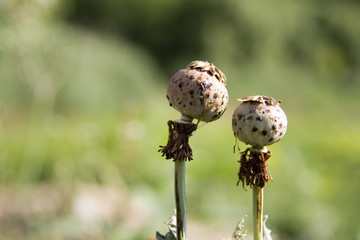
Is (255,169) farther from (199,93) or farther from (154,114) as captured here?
(154,114)

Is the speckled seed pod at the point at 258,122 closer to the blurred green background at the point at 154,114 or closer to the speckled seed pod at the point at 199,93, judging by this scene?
the speckled seed pod at the point at 199,93

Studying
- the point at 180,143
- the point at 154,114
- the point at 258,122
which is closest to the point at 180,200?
the point at 180,143

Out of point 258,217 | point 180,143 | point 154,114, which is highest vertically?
point 154,114

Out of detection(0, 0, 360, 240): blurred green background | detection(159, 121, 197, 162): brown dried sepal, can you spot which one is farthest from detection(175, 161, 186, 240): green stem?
detection(0, 0, 360, 240): blurred green background

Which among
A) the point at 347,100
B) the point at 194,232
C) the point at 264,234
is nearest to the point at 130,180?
the point at 194,232

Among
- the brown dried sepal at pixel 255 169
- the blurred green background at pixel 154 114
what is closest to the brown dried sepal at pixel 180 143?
the brown dried sepal at pixel 255 169

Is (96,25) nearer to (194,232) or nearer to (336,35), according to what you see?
(336,35)
